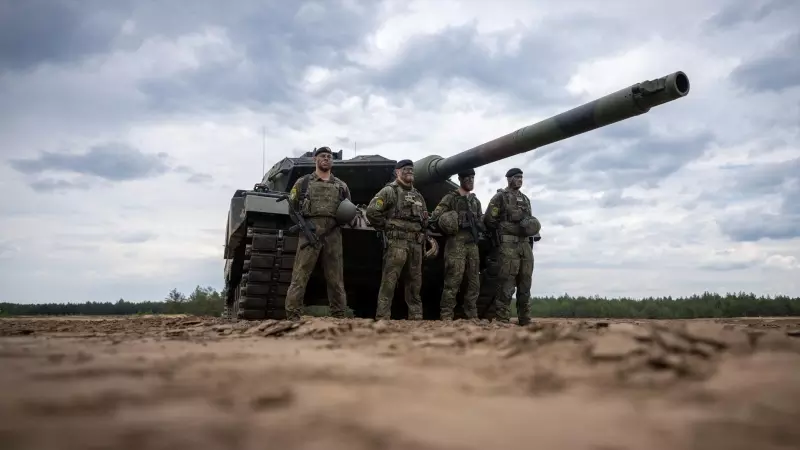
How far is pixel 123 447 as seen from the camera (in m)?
1.13

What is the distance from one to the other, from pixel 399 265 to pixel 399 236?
12.3 inches

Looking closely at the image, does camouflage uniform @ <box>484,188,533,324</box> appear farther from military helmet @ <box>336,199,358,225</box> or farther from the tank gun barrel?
military helmet @ <box>336,199,358,225</box>

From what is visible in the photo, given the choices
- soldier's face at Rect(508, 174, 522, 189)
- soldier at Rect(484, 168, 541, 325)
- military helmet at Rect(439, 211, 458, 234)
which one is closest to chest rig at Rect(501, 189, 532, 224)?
soldier at Rect(484, 168, 541, 325)

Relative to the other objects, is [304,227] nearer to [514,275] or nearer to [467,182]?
[467,182]

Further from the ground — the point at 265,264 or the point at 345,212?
the point at 345,212

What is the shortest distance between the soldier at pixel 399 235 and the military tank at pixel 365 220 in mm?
406

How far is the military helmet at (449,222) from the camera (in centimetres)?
787

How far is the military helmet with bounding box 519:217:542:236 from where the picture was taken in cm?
816

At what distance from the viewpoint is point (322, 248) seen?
6.87 metres

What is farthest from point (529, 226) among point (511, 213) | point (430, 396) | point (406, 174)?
point (430, 396)

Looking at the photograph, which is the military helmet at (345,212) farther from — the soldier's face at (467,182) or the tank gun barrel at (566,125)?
the soldier's face at (467,182)

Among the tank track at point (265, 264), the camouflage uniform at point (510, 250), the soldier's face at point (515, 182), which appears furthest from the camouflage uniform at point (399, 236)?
the soldier's face at point (515, 182)

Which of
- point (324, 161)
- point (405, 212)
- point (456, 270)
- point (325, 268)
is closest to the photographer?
point (325, 268)

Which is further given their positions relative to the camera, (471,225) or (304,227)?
(471,225)
